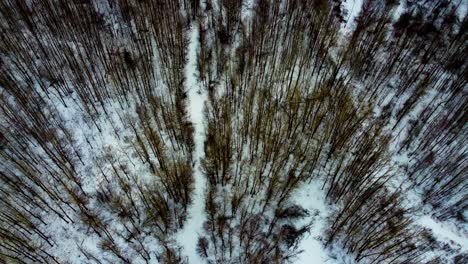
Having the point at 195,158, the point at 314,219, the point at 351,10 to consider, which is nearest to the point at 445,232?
the point at 314,219

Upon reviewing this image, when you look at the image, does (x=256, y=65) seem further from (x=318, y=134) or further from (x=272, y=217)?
(x=272, y=217)

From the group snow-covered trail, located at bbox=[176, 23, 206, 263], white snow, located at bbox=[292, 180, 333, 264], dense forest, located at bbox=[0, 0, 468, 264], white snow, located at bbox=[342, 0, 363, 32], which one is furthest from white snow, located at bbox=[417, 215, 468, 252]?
white snow, located at bbox=[342, 0, 363, 32]

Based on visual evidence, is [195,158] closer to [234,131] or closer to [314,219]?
[234,131]

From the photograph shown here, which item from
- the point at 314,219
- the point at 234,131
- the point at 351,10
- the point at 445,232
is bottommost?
the point at 445,232

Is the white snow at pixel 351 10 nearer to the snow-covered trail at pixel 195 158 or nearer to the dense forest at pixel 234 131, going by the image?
the dense forest at pixel 234 131

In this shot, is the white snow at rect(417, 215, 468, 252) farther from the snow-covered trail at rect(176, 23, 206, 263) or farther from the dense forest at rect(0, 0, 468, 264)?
the snow-covered trail at rect(176, 23, 206, 263)

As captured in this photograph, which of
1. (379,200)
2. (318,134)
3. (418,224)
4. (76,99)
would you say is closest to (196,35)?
(76,99)

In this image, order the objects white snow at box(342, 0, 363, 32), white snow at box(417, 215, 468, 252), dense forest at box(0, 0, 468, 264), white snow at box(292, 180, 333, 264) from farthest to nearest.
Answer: white snow at box(342, 0, 363, 32) → dense forest at box(0, 0, 468, 264) → white snow at box(417, 215, 468, 252) → white snow at box(292, 180, 333, 264)
